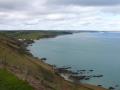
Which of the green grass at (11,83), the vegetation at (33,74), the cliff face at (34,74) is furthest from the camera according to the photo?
the cliff face at (34,74)

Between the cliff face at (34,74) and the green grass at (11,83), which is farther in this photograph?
the cliff face at (34,74)

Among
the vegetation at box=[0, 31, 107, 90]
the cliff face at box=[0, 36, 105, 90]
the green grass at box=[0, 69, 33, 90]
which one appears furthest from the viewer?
the cliff face at box=[0, 36, 105, 90]

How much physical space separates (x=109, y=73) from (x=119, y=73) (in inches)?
108

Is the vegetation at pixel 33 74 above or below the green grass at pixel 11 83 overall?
below

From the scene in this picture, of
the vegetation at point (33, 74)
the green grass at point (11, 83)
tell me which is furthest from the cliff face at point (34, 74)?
the green grass at point (11, 83)

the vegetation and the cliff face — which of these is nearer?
the vegetation

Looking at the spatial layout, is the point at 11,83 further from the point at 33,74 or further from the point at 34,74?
the point at 34,74

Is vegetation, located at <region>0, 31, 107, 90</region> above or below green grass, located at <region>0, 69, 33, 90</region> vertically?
below

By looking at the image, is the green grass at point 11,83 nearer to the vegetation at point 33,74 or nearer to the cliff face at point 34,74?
the vegetation at point 33,74

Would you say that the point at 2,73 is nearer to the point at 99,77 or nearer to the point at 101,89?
the point at 101,89

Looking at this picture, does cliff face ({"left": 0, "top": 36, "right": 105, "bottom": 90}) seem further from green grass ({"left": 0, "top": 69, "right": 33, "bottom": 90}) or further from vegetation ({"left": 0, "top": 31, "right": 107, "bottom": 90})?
green grass ({"left": 0, "top": 69, "right": 33, "bottom": 90})

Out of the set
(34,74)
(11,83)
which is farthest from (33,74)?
(11,83)

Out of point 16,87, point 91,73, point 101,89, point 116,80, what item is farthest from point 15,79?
point 91,73

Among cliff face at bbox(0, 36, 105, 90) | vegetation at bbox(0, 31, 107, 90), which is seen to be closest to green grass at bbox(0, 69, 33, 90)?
vegetation at bbox(0, 31, 107, 90)
